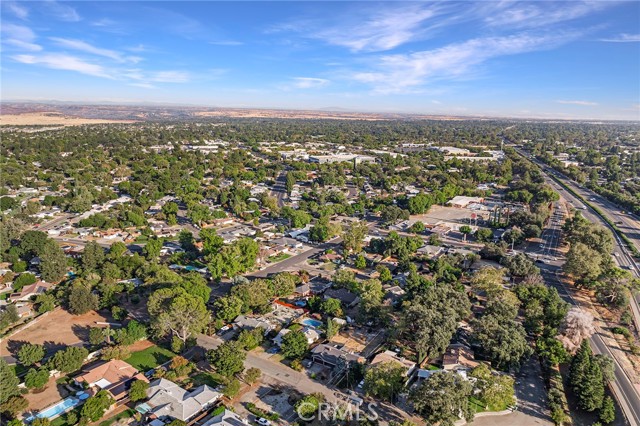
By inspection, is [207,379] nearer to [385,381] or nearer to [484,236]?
[385,381]

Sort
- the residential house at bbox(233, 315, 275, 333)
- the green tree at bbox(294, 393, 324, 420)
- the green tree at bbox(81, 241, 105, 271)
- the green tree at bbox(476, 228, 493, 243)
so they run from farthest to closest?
the green tree at bbox(476, 228, 493, 243), the green tree at bbox(81, 241, 105, 271), the residential house at bbox(233, 315, 275, 333), the green tree at bbox(294, 393, 324, 420)

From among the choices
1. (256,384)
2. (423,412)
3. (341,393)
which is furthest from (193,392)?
(423,412)

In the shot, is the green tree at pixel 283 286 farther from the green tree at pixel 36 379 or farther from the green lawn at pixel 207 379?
the green tree at pixel 36 379

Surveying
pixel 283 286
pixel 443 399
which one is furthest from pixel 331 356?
pixel 283 286

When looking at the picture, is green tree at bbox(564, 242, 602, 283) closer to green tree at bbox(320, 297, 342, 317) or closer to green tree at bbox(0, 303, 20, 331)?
green tree at bbox(320, 297, 342, 317)

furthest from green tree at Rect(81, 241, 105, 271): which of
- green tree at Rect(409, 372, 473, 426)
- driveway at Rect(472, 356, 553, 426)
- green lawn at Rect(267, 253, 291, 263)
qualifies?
driveway at Rect(472, 356, 553, 426)

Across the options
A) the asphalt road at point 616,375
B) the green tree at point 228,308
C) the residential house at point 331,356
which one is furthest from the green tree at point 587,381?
the green tree at point 228,308
